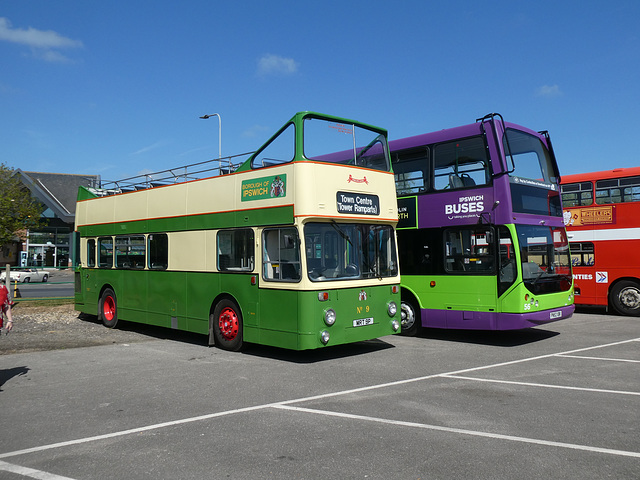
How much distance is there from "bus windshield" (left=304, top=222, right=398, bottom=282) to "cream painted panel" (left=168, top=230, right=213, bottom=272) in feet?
9.05

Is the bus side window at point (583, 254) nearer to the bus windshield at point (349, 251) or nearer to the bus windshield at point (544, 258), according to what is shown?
the bus windshield at point (544, 258)

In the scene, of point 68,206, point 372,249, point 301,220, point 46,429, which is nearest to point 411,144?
point 372,249

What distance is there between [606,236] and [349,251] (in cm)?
996

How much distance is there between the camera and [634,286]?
15781 mm

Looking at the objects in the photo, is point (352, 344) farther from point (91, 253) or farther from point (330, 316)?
point (91, 253)

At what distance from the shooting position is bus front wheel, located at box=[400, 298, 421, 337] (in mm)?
12164

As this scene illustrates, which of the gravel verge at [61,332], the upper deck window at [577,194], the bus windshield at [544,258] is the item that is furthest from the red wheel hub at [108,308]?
the upper deck window at [577,194]

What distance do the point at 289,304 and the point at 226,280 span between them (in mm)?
1786

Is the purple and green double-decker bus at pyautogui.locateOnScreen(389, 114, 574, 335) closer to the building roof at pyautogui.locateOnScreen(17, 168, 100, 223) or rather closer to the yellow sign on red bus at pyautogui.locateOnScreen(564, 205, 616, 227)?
the yellow sign on red bus at pyautogui.locateOnScreen(564, 205, 616, 227)

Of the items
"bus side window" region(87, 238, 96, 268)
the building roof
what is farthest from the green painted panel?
the building roof

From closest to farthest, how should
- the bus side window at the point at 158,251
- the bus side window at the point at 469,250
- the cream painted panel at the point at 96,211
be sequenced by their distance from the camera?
1. the bus side window at the point at 469,250
2. the bus side window at the point at 158,251
3. the cream painted panel at the point at 96,211

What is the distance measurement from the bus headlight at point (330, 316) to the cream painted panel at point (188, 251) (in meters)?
3.03

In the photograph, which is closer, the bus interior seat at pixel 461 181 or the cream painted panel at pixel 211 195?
the cream painted panel at pixel 211 195

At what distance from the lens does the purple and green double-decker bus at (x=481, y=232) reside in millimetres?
10641
